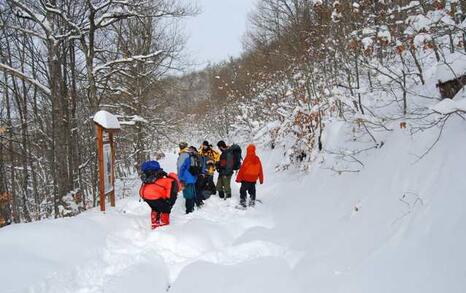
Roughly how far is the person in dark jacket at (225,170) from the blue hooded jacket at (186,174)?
4.44ft

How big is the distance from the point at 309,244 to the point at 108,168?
4567mm

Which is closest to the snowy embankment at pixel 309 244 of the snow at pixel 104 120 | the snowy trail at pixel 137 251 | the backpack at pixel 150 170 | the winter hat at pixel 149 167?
the snowy trail at pixel 137 251

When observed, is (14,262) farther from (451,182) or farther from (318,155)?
(318,155)

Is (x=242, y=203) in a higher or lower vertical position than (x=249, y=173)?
lower

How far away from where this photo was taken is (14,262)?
4.56 meters

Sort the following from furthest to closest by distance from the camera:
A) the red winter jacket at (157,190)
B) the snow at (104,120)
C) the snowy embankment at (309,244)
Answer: the snow at (104,120) → the red winter jacket at (157,190) → the snowy embankment at (309,244)

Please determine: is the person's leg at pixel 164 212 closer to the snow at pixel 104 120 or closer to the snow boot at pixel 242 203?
the snow at pixel 104 120

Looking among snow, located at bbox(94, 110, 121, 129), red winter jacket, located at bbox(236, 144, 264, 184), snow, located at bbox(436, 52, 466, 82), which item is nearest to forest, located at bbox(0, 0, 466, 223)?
snow, located at bbox(436, 52, 466, 82)

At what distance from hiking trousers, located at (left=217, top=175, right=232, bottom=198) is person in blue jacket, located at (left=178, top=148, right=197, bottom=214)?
57.5 inches

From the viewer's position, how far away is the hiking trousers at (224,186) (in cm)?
1018

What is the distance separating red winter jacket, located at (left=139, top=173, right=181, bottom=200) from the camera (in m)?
7.33

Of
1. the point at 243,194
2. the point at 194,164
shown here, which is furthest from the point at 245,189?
the point at 194,164

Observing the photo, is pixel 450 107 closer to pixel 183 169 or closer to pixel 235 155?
pixel 183 169

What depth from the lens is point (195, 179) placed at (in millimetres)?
8867
